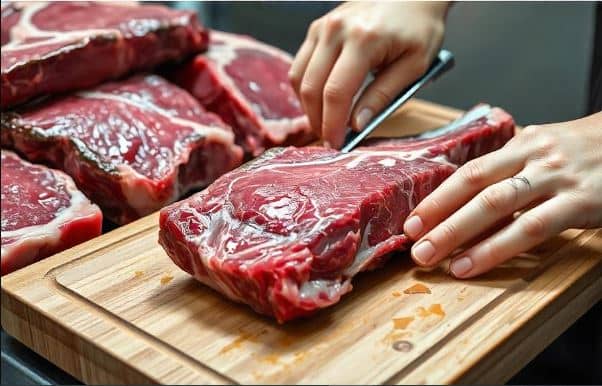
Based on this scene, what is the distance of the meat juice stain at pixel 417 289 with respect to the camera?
64.2 inches

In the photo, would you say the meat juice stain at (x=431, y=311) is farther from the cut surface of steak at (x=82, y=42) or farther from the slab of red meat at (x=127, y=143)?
the cut surface of steak at (x=82, y=42)

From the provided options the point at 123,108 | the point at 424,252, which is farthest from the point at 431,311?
the point at 123,108

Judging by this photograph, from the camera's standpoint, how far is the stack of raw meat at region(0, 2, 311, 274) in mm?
2018

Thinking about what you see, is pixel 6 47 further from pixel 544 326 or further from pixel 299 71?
pixel 544 326

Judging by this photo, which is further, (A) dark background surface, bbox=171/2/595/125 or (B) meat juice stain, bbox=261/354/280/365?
(A) dark background surface, bbox=171/2/595/125

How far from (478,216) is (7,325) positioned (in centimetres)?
94

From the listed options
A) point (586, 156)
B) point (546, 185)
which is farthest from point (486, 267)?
point (586, 156)

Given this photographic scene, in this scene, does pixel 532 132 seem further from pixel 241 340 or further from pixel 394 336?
pixel 241 340

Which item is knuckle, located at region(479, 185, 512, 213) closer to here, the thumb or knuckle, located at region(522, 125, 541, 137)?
knuckle, located at region(522, 125, 541, 137)

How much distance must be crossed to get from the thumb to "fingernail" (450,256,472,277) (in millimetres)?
605

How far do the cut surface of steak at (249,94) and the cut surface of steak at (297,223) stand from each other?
50cm

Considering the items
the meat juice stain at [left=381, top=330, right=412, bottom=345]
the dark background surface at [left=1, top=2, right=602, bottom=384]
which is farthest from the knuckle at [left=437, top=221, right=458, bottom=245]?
the dark background surface at [left=1, top=2, right=602, bottom=384]

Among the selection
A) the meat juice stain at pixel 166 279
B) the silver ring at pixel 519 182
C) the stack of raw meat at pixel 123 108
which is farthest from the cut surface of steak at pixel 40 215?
the silver ring at pixel 519 182

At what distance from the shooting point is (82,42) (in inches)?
88.9
